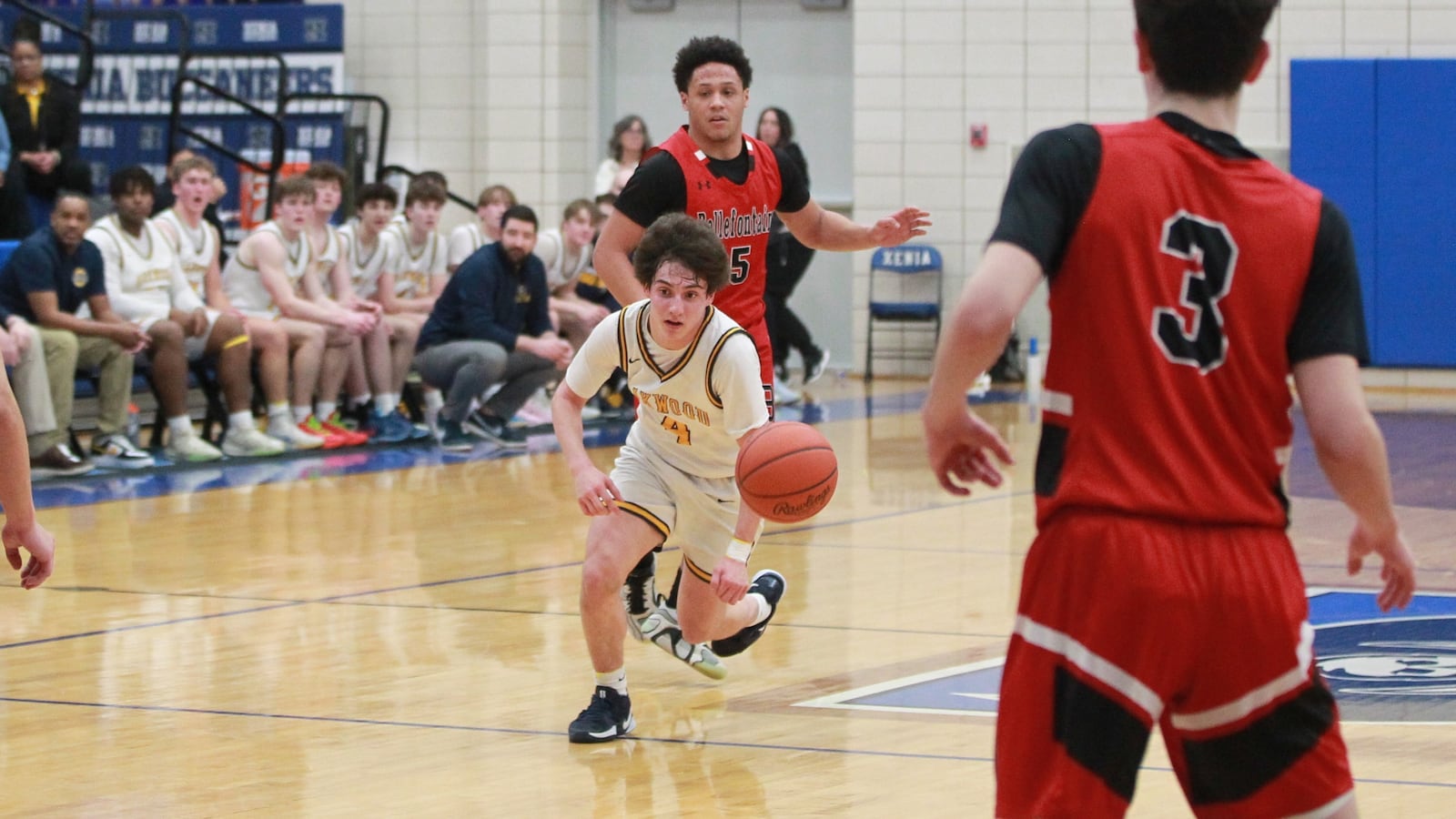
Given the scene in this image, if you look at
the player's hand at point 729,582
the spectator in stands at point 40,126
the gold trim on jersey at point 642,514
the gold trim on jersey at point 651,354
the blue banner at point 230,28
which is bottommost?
the player's hand at point 729,582

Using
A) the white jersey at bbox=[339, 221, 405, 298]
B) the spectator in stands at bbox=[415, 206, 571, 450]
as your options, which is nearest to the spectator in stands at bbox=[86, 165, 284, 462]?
the spectator in stands at bbox=[415, 206, 571, 450]

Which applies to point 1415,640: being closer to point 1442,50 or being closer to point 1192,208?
point 1192,208

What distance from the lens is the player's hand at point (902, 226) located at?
475cm

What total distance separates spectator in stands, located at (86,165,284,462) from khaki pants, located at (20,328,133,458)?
8.7 inches

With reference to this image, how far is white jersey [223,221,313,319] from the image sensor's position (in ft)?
32.6

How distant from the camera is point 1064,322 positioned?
2352 mm

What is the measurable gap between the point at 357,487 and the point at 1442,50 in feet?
30.7

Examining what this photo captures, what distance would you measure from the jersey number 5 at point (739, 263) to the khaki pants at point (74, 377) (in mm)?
4729

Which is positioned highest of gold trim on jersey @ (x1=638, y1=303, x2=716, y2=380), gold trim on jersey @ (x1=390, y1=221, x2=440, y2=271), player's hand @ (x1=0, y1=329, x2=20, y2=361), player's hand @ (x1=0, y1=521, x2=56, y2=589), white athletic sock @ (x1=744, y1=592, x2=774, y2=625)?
gold trim on jersey @ (x1=390, y1=221, x2=440, y2=271)

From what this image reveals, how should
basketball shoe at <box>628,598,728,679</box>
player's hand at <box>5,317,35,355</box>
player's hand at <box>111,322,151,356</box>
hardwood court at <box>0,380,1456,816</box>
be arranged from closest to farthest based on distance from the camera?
hardwood court at <box>0,380,1456,816</box> < basketball shoe at <box>628,598,728,679</box> < player's hand at <box>5,317,35,355</box> < player's hand at <box>111,322,151,356</box>

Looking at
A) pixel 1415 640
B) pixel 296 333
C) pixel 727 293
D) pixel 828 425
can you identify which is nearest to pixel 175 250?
pixel 296 333

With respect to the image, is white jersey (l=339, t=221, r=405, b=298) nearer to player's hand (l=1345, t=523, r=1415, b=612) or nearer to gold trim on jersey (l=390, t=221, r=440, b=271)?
gold trim on jersey (l=390, t=221, r=440, b=271)

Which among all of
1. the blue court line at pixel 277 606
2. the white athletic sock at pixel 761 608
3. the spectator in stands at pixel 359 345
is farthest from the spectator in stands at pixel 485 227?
the white athletic sock at pixel 761 608

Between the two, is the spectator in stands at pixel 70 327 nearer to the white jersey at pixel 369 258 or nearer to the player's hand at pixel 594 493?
the white jersey at pixel 369 258
